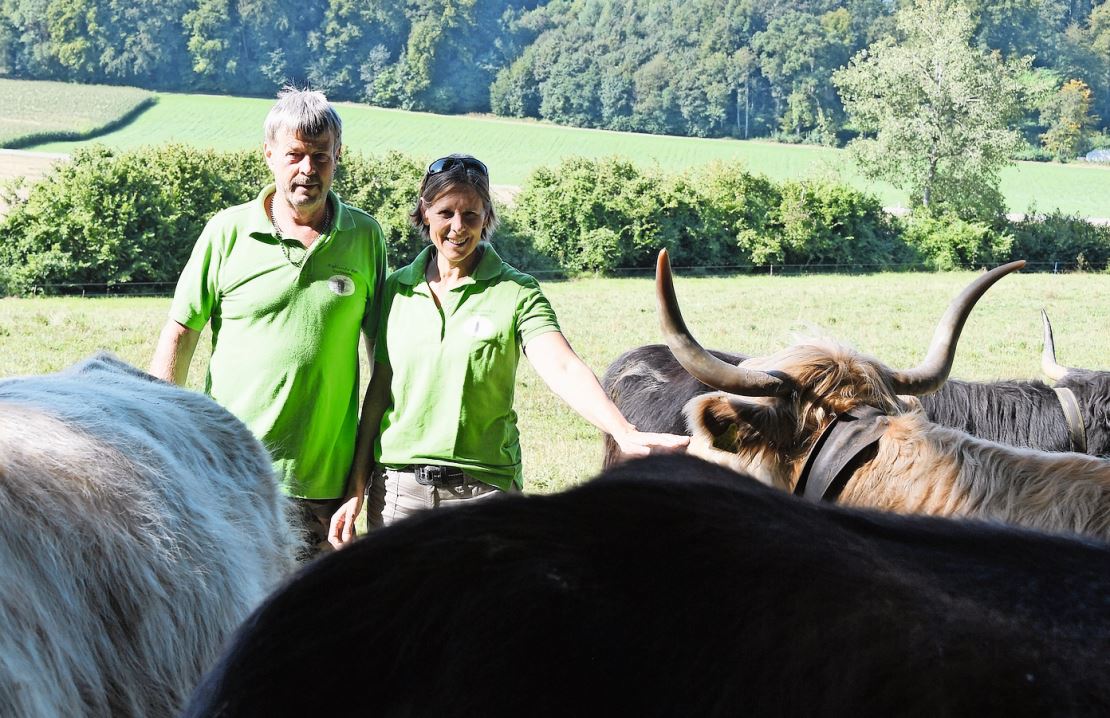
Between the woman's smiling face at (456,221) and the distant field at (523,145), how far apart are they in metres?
49.0

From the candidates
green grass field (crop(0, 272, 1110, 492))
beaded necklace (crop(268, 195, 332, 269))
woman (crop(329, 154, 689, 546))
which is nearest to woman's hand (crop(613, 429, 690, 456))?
woman (crop(329, 154, 689, 546))

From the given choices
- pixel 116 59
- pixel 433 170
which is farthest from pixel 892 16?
pixel 433 170

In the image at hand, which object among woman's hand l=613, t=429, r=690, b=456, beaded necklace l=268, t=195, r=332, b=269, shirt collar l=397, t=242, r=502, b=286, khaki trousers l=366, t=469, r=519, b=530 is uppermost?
beaded necklace l=268, t=195, r=332, b=269

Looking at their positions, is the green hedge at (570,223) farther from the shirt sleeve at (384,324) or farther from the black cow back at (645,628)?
the black cow back at (645,628)

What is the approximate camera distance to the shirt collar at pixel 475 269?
3.60 metres

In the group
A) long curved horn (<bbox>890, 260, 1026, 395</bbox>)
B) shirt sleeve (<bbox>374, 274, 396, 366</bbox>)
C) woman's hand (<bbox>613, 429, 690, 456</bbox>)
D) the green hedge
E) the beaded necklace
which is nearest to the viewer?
woman's hand (<bbox>613, 429, 690, 456</bbox>)

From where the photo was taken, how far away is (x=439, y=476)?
139 inches

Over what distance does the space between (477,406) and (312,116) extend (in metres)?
1.16

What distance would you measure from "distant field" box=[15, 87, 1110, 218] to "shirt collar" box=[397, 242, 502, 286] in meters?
48.8

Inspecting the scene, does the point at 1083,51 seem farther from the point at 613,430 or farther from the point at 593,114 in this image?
the point at 613,430

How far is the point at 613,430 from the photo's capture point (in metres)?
3.17

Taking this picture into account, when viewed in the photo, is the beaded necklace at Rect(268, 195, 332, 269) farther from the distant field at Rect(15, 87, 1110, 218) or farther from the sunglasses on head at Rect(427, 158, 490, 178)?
the distant field at Rect(15, 87, 1110, 218)

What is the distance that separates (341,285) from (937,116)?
175 feet

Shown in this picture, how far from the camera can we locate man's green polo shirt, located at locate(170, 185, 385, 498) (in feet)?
11.7
